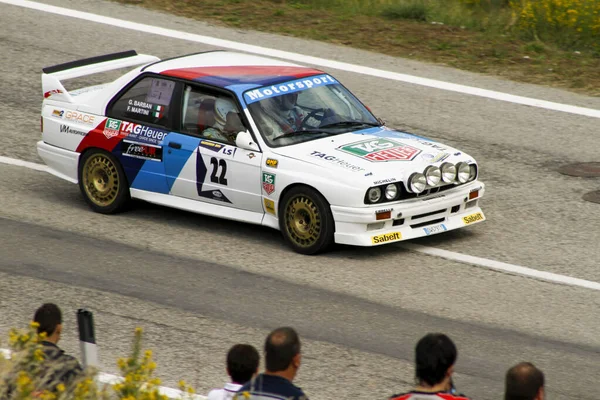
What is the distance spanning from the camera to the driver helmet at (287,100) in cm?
1090

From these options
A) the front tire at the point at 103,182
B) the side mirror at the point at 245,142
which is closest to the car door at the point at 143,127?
the front tire at the point at 103,182

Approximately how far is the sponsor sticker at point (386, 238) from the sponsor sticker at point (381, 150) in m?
0.69

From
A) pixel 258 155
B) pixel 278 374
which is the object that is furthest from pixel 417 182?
pixel 278 374

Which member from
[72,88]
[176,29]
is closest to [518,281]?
[72,88]

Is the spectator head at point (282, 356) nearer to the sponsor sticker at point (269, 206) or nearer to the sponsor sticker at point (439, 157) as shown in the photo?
the sponsor sticker at point (269, 206)

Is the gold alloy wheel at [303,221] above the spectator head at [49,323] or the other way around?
the other way around

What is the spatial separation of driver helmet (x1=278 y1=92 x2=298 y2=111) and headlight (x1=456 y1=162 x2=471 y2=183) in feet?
5.59

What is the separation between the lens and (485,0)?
19188 millimetres

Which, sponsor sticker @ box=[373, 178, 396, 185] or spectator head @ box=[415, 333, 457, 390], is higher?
spectator head @ box=[415, 333, 457, 390]

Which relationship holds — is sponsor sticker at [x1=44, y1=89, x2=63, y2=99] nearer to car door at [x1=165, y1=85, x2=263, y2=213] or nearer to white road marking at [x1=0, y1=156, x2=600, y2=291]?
car door at [x1=165, y1=85, x2=263, y2=213]

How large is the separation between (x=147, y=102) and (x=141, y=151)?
50cm

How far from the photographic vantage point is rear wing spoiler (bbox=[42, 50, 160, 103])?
1205 centimetres

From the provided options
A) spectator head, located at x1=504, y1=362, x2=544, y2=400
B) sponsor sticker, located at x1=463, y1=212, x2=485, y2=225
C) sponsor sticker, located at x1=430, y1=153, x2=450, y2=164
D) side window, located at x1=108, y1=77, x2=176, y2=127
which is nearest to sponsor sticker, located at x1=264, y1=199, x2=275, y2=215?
side window, located at x1=108, y1=77, x2=176, y2=127

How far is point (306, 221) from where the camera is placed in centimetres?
1041
